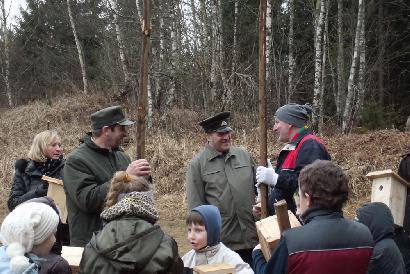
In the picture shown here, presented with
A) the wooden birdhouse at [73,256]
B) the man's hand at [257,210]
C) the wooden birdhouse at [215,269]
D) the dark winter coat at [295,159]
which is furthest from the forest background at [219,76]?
the wooden birdhouse at [215,269]

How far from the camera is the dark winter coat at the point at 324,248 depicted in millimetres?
2695

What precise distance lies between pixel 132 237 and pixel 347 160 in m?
9.69

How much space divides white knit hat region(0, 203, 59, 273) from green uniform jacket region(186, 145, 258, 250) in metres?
2.01

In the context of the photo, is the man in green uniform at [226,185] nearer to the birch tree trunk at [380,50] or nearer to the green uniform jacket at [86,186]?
the green uniform jacket at [86,186]

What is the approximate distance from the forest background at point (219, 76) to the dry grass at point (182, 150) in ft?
0.11

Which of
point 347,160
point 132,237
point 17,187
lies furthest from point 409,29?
point 132,237

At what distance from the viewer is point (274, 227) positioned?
3.45 metres

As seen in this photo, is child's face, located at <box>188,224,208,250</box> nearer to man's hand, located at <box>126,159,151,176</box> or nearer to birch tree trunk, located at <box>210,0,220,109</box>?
man's hand, located at <box>126,159,151,176</box>

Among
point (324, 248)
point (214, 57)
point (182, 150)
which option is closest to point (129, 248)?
point (324, 248)

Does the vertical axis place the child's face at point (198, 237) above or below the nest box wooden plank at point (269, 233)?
below

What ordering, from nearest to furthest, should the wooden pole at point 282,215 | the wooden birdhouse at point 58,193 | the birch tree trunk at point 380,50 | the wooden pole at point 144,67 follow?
the wooden pole at point 282,215 < the wooden pole at point 144,67 < the wooden birdhouse at point 58,193 < the birch tree trunk at point 380,50

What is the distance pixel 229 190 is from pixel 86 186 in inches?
53.0

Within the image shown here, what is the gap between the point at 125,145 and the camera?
14.6 meters

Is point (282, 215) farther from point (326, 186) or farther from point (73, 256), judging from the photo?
point (73, 256)
